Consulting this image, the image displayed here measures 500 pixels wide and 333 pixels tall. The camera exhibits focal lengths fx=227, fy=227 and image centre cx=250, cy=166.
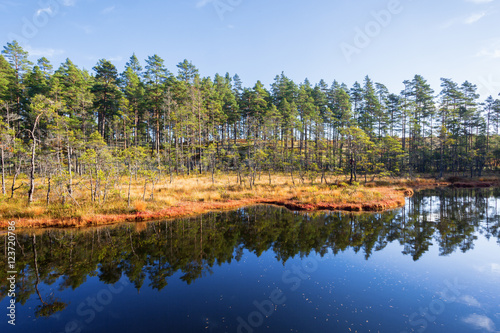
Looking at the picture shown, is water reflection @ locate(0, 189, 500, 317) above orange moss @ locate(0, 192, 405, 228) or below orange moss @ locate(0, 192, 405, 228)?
below

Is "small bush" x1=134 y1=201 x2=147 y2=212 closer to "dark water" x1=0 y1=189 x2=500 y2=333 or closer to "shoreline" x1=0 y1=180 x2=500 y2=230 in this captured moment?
"shoreline" x1=0 y1=180 x2=500 y2=230

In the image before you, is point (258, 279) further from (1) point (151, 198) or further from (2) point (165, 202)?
(1) point (151, 198)

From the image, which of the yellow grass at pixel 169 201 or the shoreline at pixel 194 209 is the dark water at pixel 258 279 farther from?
the yellow grass at pixel 169 201

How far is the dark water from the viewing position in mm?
7473

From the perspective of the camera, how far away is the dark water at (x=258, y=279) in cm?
747

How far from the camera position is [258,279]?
10.5 metres

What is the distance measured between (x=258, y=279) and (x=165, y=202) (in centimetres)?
1531

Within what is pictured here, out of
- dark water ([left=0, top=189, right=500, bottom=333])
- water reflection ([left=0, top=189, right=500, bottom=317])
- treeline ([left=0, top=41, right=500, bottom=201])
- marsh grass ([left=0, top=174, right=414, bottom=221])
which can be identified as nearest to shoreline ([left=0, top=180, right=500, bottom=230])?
marsh grass ([left=0, top=174, right=414, bottom=221])

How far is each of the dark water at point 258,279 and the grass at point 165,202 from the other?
7.24 ft

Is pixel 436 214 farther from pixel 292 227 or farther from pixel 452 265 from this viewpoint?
pixel 292 227

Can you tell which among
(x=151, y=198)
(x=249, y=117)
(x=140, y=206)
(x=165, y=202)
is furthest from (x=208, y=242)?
(x=249, y=117)

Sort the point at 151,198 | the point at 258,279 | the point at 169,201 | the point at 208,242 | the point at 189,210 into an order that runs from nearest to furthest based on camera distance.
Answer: the point at 258,279 < the point at 208,242 < the point at 189,210 < the point at 169,201 < the point at 151,198

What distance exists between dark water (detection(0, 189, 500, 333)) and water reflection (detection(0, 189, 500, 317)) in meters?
0.08

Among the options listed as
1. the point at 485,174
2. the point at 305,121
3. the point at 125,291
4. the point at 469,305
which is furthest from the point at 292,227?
the point at 485,174
